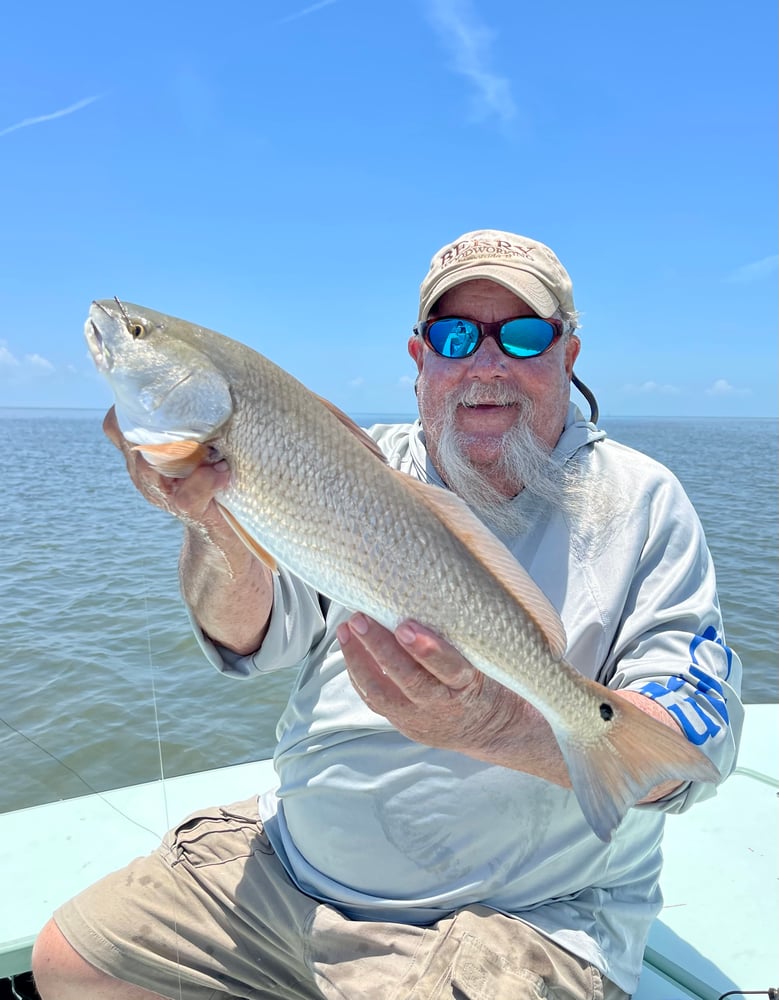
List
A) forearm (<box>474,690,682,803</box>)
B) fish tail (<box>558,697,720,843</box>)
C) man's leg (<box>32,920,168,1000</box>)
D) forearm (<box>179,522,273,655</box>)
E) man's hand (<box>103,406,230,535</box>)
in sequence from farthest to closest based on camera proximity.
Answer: man's leg (<box>32,920,168,1000</box>)
forearm (<box>179,522,273,655</box>)
forearm (<box>474,690,682,803</box>)
man's hand (<box>103,406,230,535</box>)
fish tail (<box>558,697,720,843</box>)

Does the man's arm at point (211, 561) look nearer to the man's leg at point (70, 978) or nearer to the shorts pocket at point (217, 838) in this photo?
the shorts pocket at point (217, 838)

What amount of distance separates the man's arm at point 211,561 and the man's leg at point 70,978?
1.19 meters

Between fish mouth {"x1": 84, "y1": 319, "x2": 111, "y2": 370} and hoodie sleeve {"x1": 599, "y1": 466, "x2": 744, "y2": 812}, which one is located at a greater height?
fish mouth {"x1": 84, "y1": 319, "x2": 111, "y2": 370}

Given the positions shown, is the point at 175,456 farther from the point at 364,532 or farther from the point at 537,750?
the point at 537,750

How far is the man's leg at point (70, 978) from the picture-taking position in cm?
259

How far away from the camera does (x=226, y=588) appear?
8.00ft

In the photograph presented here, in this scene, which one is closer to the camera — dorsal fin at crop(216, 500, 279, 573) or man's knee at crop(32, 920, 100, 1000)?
dorsal fin at crop(216, 500, 279, 573)

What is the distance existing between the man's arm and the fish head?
102 millimetres

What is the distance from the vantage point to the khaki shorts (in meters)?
2.12

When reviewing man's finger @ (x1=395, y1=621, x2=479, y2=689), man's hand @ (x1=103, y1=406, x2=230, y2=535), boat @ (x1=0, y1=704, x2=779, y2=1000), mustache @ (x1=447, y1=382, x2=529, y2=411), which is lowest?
boat @ (x1=0, y1=704, x2=779, y2=1000)

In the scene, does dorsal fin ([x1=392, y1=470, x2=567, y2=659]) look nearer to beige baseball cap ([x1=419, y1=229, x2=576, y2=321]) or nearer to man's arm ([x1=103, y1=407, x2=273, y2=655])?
man's arm ([x1=103, y1=407, x2=273, y2=655])

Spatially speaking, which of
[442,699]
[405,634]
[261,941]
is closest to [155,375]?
[405,634]

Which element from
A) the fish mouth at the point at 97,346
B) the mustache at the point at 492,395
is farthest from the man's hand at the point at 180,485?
the mustache at the point at 492,395

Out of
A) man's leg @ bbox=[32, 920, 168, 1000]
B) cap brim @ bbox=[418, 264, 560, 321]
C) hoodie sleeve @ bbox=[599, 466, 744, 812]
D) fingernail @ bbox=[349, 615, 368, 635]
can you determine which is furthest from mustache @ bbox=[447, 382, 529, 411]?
man's leg @ bbox=[32, 920, 168, 1000]
